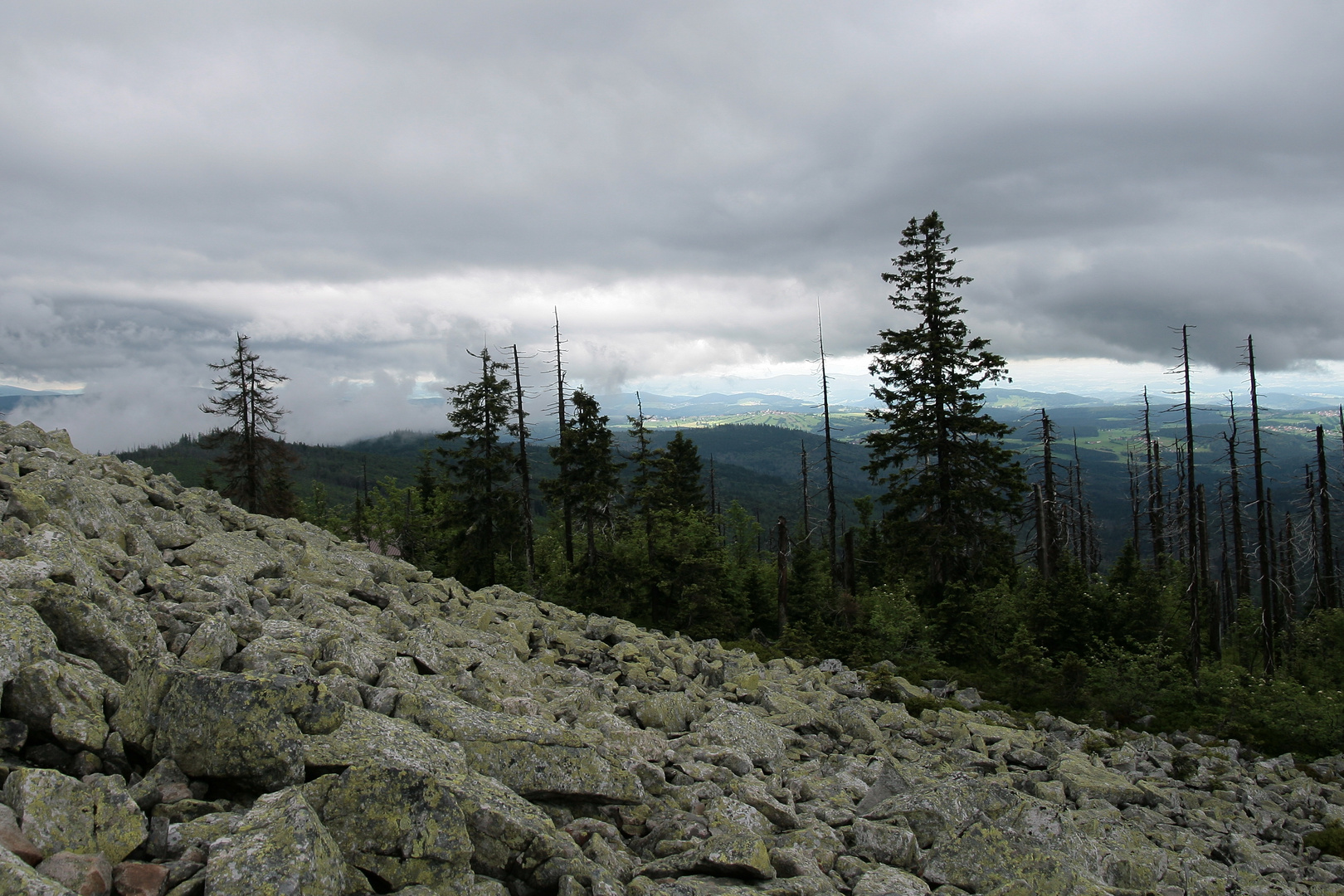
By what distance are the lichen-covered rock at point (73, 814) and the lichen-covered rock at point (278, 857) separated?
0.71 metres

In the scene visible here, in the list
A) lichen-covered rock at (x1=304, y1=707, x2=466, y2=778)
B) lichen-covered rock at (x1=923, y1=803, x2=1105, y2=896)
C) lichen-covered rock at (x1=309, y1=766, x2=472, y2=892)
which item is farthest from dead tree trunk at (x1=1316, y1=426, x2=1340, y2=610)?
lichen-covered rock at (x1=309, y1=766, x2=472, y2=892)

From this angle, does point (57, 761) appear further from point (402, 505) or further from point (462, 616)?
point (402, 505)

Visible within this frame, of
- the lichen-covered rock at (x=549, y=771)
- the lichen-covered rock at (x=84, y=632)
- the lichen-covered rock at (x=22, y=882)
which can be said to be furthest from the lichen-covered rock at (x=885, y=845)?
the lichen-covered rock at (x=84, y=632)

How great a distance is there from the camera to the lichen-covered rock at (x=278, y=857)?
428 cm

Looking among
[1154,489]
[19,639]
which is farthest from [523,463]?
[1154,489]

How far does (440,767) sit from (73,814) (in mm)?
2759

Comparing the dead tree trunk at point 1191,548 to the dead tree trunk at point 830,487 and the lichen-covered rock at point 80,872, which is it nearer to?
the dead tree trunk at point 830,487

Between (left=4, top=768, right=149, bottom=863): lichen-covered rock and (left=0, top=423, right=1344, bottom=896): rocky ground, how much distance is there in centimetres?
2

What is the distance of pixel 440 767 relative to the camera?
6535 millimetres

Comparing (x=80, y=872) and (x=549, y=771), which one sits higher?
(x=80, y=872)

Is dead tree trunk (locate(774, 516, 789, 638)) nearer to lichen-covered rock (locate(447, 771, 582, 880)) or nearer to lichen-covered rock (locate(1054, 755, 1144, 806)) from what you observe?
lichen-covered rock (locate(1054, 755, 1144, 806))

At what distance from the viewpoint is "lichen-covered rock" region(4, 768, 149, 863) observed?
436cm

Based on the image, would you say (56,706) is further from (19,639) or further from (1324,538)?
(1324,538)

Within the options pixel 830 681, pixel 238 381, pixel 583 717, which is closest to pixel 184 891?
pixel 583 717
